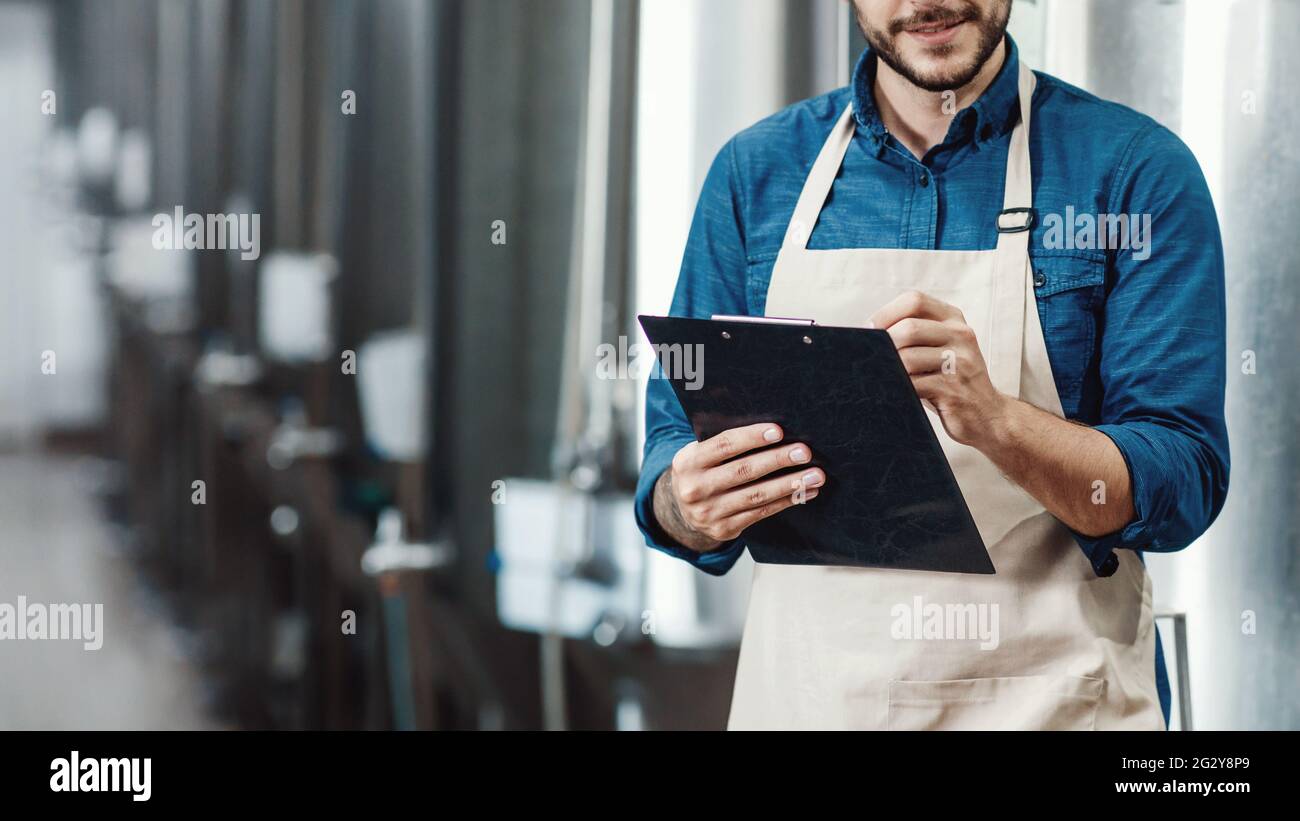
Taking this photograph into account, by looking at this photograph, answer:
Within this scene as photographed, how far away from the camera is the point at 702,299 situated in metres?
0.90

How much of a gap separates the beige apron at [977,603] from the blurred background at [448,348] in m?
0.22

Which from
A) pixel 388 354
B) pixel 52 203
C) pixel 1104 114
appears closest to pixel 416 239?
pixel 388 354

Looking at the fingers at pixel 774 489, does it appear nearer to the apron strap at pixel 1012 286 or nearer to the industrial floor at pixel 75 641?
the apron strap at pixel 1012 286

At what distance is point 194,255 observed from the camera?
1.57 meters

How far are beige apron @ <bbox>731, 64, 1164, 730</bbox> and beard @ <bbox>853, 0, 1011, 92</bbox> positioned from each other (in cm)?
5

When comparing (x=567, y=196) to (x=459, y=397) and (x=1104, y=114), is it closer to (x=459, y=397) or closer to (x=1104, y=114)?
(x=459, y=397)

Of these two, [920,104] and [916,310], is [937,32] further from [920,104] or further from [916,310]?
[916,310]

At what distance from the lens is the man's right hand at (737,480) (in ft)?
2.43

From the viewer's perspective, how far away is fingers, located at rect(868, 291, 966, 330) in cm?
71

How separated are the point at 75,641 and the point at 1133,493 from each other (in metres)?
0.95

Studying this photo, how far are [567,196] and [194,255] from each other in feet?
2.20
